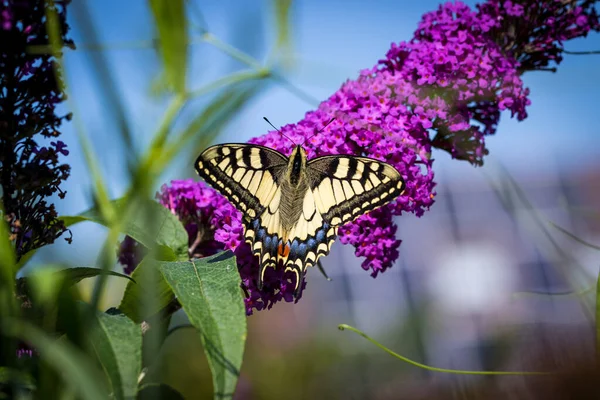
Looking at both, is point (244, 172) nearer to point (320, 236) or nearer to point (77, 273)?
point (320, 236)

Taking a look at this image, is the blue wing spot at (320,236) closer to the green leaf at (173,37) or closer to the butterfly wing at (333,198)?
the butterfly wing at (333,198)

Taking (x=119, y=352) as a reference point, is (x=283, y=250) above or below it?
above

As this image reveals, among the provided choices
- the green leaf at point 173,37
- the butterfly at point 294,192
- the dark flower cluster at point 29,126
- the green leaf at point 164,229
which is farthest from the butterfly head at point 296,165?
the green leaf at point 173,37

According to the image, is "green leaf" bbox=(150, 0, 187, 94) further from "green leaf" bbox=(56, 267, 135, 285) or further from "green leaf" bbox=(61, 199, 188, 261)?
"green leaf" bbox=(61, 199, 188, 261)

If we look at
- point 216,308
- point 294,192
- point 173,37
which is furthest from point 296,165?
point 173,37

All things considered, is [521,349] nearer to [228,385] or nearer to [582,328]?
[582,328]

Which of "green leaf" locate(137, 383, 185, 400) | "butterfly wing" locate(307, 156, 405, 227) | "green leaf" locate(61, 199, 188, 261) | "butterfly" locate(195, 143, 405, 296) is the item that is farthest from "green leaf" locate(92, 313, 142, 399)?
"butterfly wing" locate(307, 156, 405, 227)
